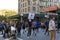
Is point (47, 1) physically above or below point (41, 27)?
A: above

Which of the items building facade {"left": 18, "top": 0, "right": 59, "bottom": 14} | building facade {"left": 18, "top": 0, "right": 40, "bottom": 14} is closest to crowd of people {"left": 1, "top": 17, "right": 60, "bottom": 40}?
building facade {"left": 18, "top": 0, "right": 59, "bottom": 14}

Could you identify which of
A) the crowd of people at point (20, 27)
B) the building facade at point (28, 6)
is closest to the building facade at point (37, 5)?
the building facade at point (28, 6)

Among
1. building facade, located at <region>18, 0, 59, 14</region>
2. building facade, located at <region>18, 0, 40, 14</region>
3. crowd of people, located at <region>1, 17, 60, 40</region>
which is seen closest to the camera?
crowd of people, located at <region>1, 17, 60, 40</region>

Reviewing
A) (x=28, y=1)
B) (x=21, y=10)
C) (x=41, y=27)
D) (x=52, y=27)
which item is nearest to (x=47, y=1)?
(x=28, y=1)

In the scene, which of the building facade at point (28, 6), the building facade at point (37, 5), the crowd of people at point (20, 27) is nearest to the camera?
the crowd of people at point (20, 27)

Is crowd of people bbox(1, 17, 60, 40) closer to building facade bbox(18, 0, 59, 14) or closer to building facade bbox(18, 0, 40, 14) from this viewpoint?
building facade bbox(18, 0, 59, 14)

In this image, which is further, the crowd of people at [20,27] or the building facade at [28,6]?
the building facade at [28,6]

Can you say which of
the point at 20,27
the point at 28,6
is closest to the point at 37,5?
the point at 28,6

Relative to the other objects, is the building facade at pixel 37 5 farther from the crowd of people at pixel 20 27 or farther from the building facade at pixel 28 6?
the crowd of people at pixel 20 27

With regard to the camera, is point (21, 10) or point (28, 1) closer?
point (28, 1)

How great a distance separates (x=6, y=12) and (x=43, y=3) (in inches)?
1215

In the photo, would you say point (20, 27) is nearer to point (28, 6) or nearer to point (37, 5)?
point (37, 5)

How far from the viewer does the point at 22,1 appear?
109 meters

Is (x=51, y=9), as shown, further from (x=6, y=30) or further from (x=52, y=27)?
(x=52, y=27)
